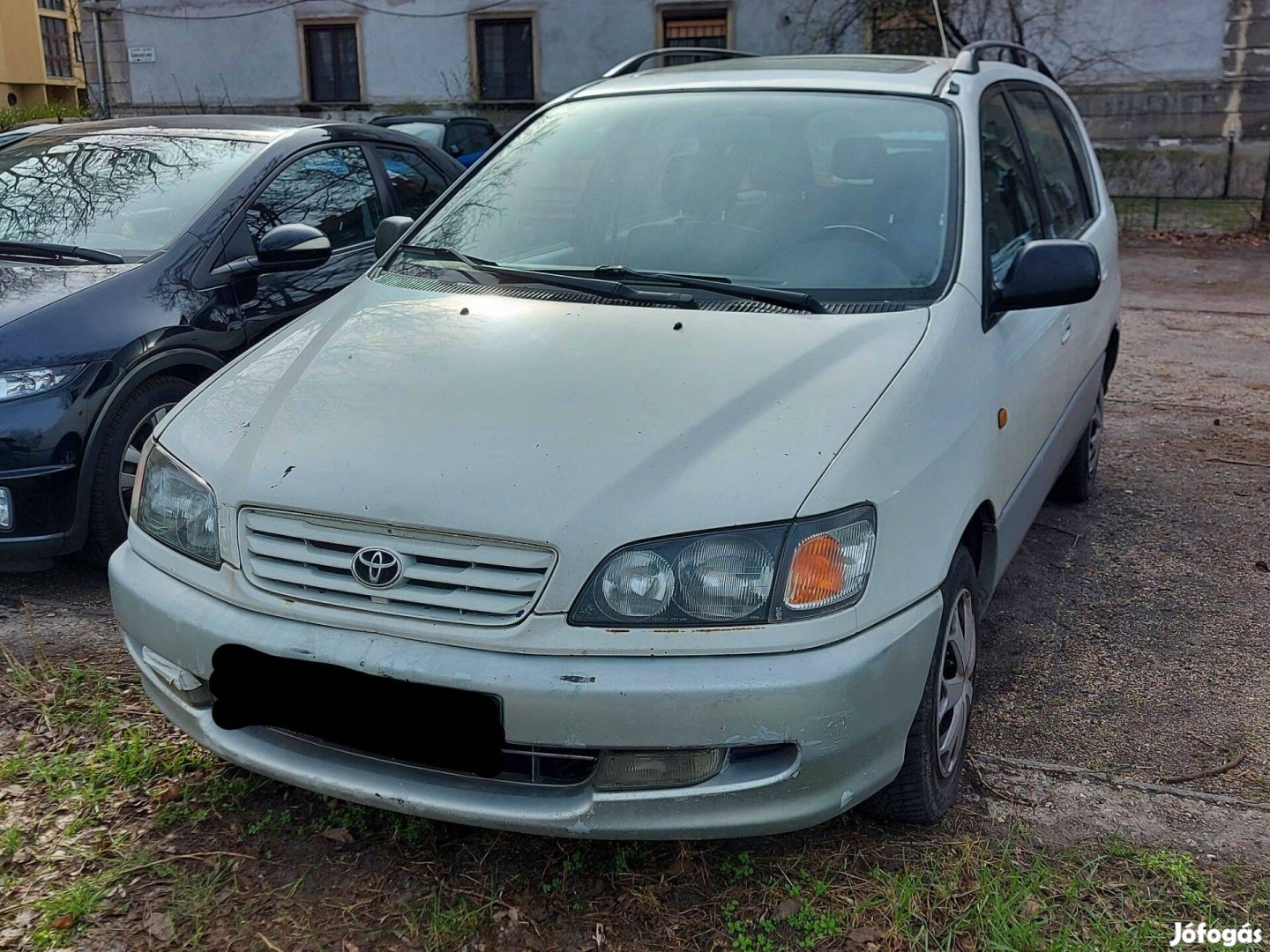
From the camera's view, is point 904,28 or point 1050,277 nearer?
point 1050,277

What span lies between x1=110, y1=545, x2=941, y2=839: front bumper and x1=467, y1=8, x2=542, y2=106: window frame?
2140 centimetres

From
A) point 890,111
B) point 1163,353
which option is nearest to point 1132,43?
point 1163,353

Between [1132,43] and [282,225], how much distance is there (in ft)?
58.9

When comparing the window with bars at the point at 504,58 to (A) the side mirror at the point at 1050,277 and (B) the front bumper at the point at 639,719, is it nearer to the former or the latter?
(A) the side mirror at the point at 1050,277

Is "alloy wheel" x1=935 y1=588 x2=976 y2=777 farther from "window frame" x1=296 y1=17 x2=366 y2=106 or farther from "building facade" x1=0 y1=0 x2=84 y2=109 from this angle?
"building facade" x1=0 y1=0 x2=84 y2=109

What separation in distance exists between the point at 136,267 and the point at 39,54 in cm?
3502

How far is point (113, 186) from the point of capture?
4629 mm

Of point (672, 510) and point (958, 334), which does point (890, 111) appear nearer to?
point (958, 334)

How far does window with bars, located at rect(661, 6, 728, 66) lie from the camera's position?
21672mm

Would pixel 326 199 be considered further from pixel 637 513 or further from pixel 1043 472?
pixel 637 513

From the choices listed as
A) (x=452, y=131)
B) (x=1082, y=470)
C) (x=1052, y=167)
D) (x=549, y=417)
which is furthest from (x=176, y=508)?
(x=452, y=131)

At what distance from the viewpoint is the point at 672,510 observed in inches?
86.0

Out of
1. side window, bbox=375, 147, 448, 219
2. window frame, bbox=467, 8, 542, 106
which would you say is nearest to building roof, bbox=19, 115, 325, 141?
side window, bbox=375, 147, 448, 219

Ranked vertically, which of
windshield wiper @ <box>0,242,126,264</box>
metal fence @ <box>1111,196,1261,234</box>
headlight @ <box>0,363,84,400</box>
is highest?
windshield wiper @ <box>0,242,126,264</box>
